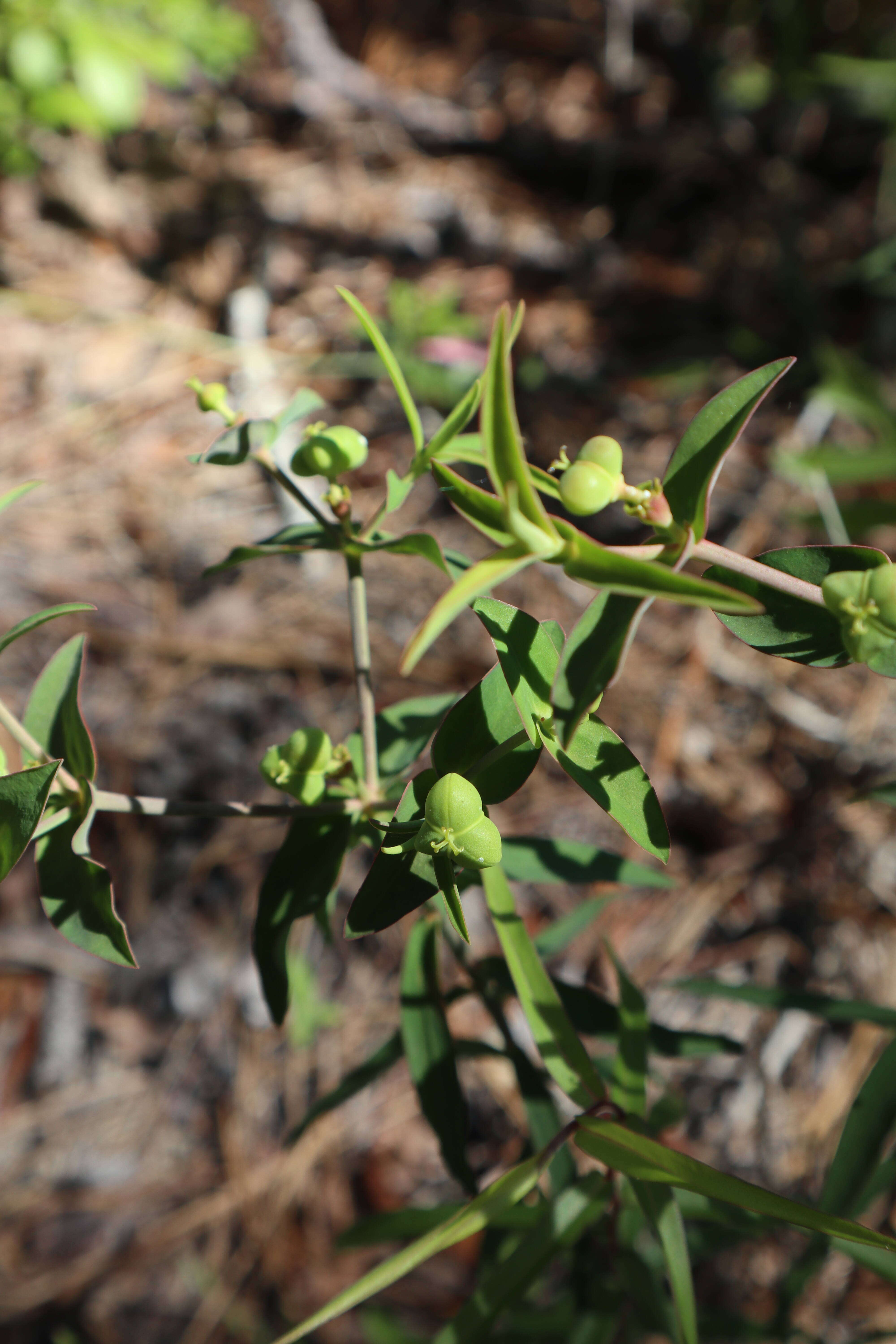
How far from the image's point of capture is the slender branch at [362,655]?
2.36 ft

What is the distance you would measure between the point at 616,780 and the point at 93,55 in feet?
7.64

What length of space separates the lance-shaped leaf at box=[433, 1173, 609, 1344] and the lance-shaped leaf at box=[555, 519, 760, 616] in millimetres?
648

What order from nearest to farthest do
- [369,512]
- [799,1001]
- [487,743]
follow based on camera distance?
[487,743]
[799,1001]
[369,512]

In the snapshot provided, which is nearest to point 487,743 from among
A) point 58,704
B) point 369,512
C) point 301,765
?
point 301,765

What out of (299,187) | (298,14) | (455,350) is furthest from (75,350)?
(298,14)

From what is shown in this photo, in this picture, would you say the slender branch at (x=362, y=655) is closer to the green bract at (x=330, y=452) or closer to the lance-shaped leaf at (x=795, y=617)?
the green bract at (x=330, y=452)

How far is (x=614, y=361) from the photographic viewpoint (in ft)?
7.93

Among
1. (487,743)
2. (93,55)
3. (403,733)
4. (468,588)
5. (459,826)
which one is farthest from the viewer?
(93,55)

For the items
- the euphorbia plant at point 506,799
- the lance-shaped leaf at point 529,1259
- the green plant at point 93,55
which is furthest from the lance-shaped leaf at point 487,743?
the green plant at point 93,55

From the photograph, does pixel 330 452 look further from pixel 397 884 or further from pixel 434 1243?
pixel 434 1243

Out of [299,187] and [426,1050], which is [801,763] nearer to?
[426,1050]

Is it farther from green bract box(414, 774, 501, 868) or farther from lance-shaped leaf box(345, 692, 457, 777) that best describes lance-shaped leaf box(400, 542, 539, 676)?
lance-shaped leaf box(345, 692, 457, 777)

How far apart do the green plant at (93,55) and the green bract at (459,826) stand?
225cm

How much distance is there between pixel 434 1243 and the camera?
0.61m
